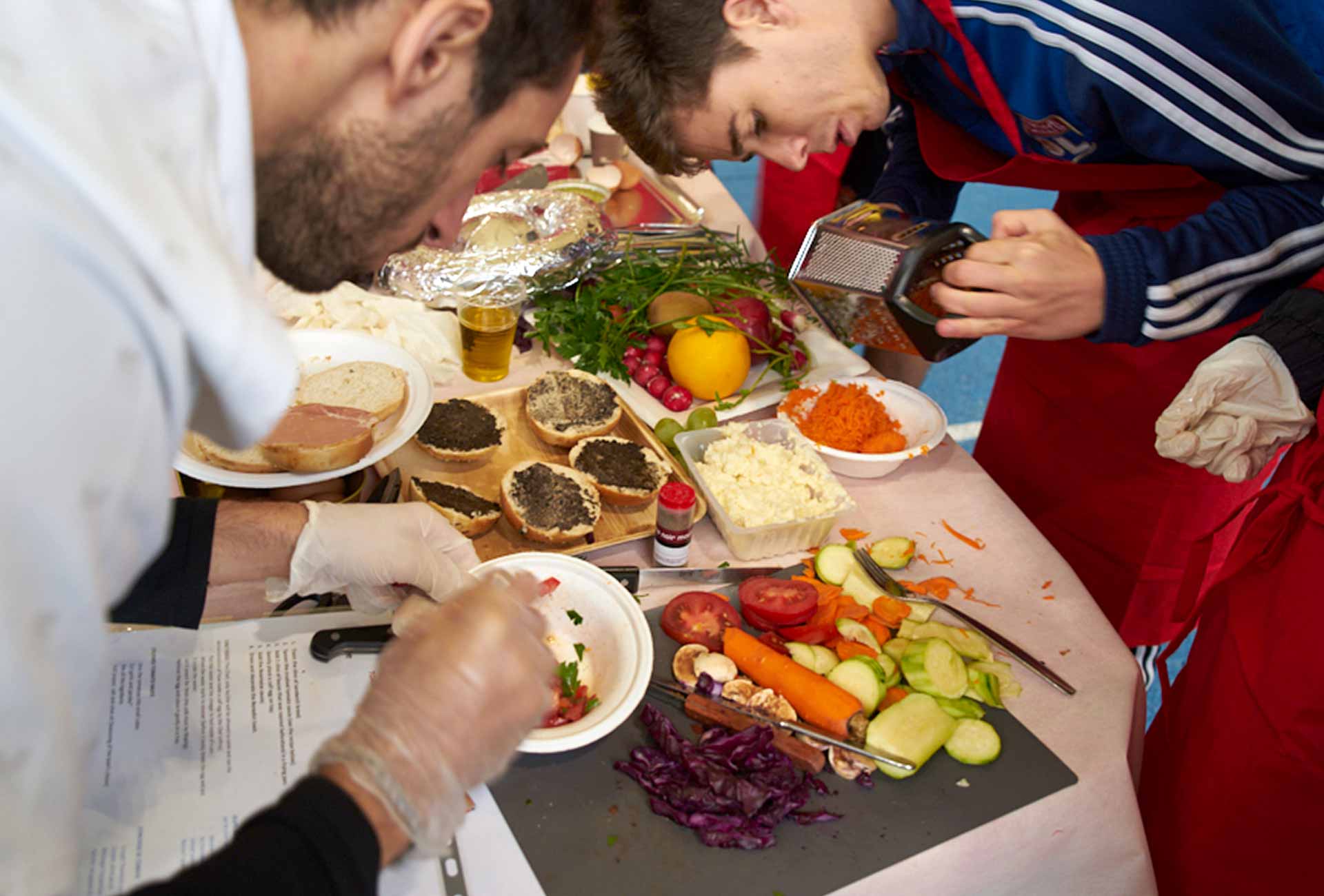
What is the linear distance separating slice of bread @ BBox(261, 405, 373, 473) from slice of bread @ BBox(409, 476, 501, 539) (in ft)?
0.39

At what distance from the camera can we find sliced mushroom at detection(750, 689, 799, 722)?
4.26 ft

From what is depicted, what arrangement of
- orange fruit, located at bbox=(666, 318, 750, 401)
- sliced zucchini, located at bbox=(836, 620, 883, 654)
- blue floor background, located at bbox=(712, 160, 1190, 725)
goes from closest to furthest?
sliced zucchini, located at bbox=(836, 620, 883, 654)
orange fruit, located at bbox=(666, 318, 750, 401)
blue floor background, located at bbox=(712, 160, 1190, 725)

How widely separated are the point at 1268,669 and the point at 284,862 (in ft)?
4.64

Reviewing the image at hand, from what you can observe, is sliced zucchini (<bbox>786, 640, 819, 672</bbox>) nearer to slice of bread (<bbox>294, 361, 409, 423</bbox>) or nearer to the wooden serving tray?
the wooden serving tray

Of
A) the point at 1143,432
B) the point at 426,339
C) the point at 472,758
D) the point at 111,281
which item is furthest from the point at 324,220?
the point at 1143,432

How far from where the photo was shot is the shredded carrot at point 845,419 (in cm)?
183

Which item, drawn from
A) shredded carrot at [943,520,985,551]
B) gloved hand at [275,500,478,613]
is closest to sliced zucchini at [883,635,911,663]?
shredded carrot at [943,520,985,551]

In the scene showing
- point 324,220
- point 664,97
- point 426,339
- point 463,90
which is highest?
point 463,90

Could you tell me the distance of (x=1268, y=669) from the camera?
146cm

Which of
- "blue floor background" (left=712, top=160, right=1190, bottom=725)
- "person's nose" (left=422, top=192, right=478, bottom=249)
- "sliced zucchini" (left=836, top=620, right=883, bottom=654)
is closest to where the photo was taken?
"person's nose" (left=422, top=192, right=478, bottom=249)

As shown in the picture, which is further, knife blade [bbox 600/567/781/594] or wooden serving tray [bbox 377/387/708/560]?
wooden serving tray [bbox 377/387/708/560]

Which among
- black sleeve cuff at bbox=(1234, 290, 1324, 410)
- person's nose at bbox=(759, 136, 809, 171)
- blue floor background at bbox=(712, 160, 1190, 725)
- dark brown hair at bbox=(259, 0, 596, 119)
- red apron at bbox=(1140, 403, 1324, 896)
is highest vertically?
dark brown hair at bbox=(259, 0, 596, 119)

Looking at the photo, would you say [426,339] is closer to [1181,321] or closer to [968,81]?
[968,81]

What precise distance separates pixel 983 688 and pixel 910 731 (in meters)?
0.16
